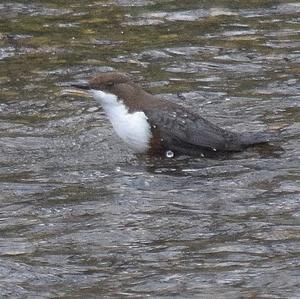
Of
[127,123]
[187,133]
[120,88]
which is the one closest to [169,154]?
[187,133]

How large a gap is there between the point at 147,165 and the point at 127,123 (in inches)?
14.3

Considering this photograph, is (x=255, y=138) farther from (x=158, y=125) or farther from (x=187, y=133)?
(x=158, y=125)

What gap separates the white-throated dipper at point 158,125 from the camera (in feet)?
33.7

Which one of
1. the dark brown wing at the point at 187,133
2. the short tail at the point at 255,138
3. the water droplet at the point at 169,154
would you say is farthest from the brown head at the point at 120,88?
A: the short tail at the point at 255,138

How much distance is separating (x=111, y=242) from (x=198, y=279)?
3.29 feet

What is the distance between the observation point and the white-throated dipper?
10.3 meters

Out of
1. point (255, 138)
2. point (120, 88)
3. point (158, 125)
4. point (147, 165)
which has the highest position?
point (120, 88)

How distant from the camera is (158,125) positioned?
10.3 m

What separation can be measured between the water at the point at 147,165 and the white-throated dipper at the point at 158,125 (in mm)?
120

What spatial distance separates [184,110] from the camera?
1055 cm

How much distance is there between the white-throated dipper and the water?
12 cm

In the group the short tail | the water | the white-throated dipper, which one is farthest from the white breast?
the short tail

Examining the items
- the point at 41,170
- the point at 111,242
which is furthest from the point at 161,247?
the point at 41,170

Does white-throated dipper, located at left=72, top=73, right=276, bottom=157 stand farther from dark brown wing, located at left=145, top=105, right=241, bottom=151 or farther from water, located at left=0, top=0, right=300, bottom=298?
water, located at left=0, top=0, right=300, bottom=298
